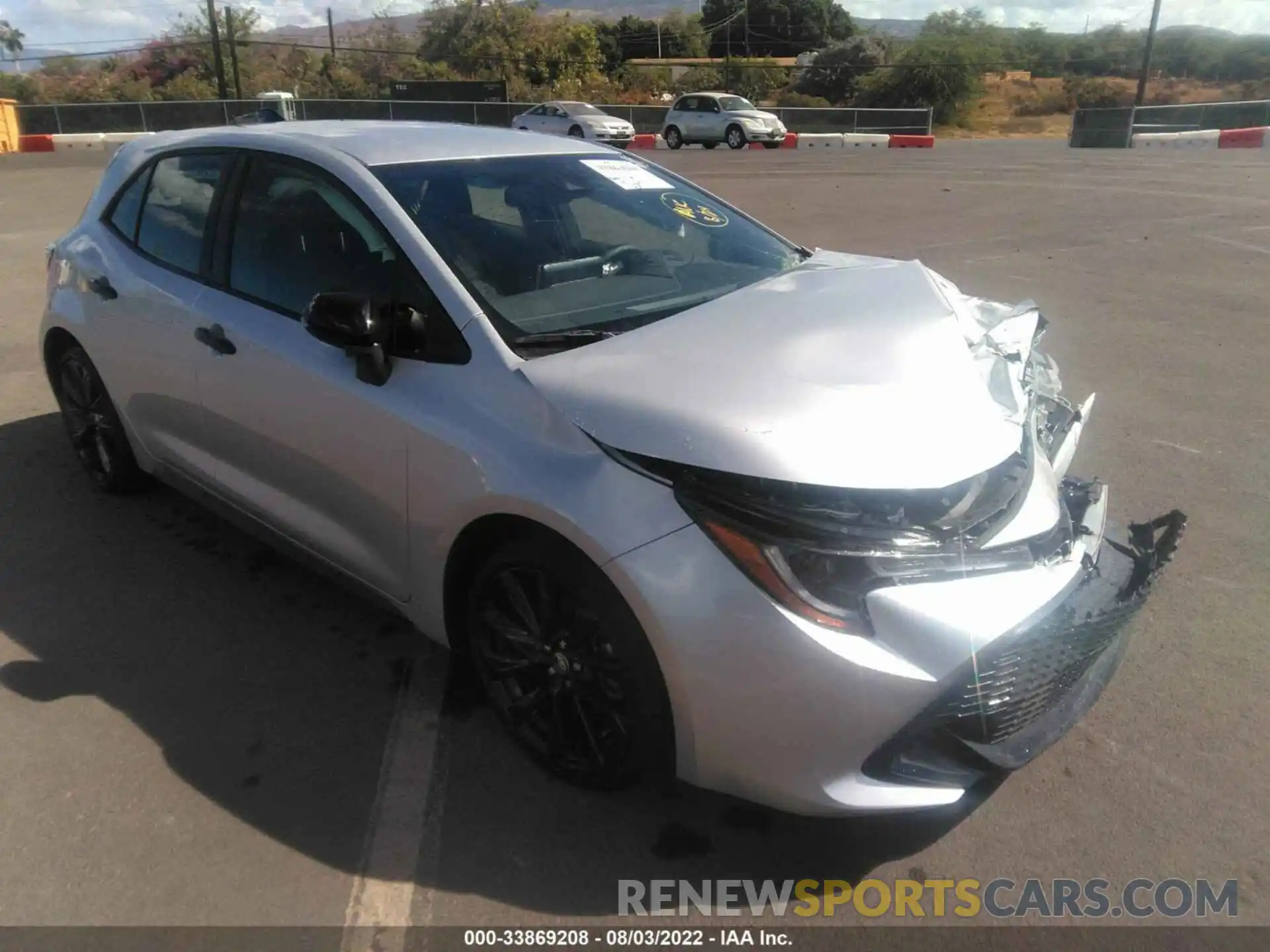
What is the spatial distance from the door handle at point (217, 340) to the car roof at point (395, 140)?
2.29 feet

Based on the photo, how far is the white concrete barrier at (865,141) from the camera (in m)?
32.2

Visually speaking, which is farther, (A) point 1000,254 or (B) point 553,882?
(A) point 1000,254

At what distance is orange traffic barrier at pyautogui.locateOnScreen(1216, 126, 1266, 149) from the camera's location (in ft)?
88.1

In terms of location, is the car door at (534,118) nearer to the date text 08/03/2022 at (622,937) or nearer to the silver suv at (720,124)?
the silver suv at (720,124)

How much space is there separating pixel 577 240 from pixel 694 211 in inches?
28.7

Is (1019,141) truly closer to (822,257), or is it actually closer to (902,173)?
(902,173)

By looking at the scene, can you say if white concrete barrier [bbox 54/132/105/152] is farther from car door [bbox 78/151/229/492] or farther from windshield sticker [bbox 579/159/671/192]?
windshield sticker [bbox 579/159/671/192]

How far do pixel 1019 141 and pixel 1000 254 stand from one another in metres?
28.8

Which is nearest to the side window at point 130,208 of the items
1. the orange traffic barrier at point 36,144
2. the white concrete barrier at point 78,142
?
the orange traffic barrier at point 36,144

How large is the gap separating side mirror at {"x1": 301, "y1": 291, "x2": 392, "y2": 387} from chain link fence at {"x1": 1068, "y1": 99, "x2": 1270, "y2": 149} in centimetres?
3058

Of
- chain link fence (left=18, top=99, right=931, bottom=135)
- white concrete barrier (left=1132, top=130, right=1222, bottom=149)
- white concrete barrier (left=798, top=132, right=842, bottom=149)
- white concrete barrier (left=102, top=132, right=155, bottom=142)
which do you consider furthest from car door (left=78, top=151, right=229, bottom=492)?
chain link fence (left=18, top=99, right=931, bottom=135)

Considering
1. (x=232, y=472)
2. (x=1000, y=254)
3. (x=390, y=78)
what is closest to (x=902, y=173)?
(x=1000, y=254)

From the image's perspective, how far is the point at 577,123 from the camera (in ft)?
98.5

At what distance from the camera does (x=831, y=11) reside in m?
90.0
